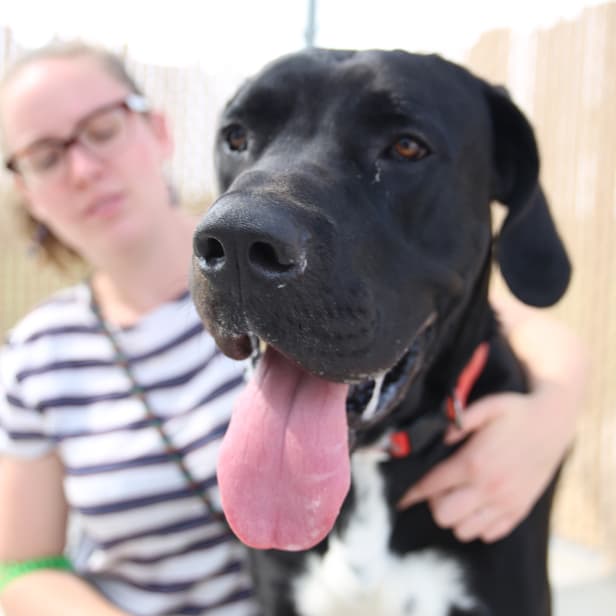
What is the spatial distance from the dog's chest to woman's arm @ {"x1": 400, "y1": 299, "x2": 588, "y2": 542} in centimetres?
8

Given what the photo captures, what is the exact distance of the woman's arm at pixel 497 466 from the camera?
155 centimetres

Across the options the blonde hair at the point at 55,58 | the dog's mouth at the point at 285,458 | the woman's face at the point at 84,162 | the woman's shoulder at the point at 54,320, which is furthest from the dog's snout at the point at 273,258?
the blonde hair at the point at 55,58

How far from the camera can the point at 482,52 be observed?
4.34 meters

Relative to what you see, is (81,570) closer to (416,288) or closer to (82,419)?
(82,419)

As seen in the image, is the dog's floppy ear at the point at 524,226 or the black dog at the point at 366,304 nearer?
the black dog at the point at 366,304

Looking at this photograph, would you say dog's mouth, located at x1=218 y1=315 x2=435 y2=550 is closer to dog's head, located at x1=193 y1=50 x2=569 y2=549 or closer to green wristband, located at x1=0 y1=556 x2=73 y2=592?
dog's head, located at x1=193 y1=50 x2=569 y2=549

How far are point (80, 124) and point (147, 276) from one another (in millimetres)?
445

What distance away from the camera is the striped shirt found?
1.78 m

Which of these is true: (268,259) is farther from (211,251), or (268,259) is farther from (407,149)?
(407,149)

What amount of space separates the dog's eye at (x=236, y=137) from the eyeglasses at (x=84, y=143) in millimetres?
454

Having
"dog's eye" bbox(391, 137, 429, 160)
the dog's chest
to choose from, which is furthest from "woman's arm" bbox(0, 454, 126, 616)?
"dog's eye" bbox(391, 137, 429, 160)

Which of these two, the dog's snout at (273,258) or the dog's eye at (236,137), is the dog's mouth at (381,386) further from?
the dog's eye at (236,137)

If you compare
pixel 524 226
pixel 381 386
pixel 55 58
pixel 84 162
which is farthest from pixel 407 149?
pixel 55 58

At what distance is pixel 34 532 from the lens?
1.90 meters
